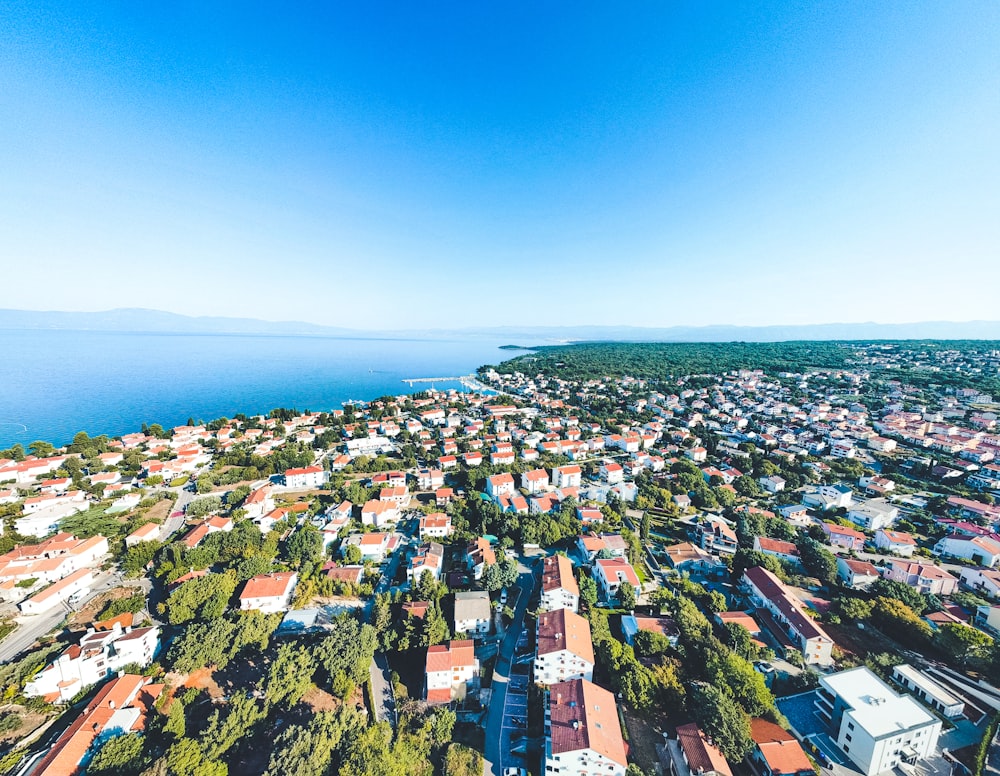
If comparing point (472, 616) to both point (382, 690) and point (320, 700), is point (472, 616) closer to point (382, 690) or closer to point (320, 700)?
point (382, 690)

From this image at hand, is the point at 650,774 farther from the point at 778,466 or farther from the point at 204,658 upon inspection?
the point at 778,466

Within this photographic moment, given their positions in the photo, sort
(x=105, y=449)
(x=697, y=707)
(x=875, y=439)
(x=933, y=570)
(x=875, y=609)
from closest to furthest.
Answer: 1. (x=697, y=707)
2. (x=875, y=609)
3. (x=933, y=570)
4. (x=105, y=449)
5. (x=875, y=439)

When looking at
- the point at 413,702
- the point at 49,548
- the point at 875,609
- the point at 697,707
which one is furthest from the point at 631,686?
the point at 49,548

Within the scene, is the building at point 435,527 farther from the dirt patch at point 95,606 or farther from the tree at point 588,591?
the dirt patch at point 95,606

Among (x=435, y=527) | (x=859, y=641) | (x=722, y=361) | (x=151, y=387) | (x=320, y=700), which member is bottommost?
(x=859, y=641)

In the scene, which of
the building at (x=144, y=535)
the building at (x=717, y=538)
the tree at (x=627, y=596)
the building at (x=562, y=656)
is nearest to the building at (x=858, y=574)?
the building at (x=717, y=538)

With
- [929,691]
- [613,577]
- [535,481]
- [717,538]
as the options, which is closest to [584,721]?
[613,577]
